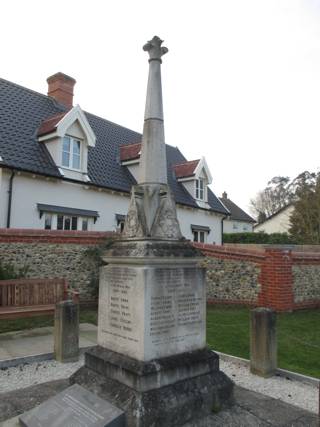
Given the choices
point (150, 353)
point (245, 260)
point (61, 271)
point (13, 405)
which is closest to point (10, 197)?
point (61, 271)

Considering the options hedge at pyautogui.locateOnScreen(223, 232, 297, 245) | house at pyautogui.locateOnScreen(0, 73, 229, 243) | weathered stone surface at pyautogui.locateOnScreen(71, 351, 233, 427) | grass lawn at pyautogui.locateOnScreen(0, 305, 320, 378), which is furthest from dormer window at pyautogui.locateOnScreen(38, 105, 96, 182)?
hedge at pyautogui.locateOnScreen(223, 232, 297, 245)

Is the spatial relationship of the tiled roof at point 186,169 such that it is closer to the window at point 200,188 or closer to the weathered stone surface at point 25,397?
the window at point 200,188

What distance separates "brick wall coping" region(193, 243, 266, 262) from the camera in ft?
38.9

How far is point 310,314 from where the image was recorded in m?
11.2

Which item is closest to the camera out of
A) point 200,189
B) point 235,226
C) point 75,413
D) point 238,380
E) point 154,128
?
point 75,413

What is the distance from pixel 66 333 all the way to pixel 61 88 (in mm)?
16428

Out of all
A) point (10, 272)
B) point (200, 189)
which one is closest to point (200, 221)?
point (200, 189)

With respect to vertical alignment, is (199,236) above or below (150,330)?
above

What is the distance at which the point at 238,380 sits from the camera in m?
5.58

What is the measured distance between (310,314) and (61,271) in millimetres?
8052

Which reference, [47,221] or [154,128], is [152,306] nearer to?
[154,128]

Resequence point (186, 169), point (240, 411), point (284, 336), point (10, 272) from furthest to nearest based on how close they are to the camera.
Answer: point (186, 169) < point (10, 272) < point (284, 336) < point (240, 411)

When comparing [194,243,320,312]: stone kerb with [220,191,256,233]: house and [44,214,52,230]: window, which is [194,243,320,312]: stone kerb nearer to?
[44,214,52,230]: window

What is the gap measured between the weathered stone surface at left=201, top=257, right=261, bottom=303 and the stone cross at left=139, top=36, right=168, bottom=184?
8313mm
